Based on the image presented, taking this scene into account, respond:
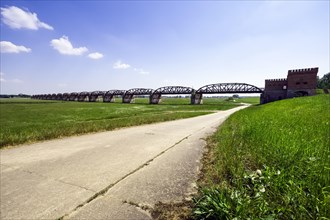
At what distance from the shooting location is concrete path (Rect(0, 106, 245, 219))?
3904mm

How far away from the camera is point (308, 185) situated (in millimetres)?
3432

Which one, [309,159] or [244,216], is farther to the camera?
[309,159]

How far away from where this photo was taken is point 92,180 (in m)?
5.27

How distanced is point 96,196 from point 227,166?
3462 mm

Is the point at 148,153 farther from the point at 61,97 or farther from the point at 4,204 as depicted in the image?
the point at 61,97

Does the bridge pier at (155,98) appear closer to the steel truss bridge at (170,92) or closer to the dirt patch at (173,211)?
the steel truss bridge at (170,92)

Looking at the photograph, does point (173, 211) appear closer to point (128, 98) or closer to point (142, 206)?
point (142, 206)

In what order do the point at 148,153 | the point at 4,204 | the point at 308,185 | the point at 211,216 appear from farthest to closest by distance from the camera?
the point at 148,153 < the point at 4,204 < the point at 308,185 < the point at 211,216

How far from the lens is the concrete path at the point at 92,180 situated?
154 inches

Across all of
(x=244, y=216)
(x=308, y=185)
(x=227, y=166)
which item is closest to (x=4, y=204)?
(x=244, y=216)

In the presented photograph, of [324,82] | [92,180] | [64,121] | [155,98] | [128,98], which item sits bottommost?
[64,121]

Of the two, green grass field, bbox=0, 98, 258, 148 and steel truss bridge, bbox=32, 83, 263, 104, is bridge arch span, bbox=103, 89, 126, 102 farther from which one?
green grass field, bbox=0, 98, 258, 148

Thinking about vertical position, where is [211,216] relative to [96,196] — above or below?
above

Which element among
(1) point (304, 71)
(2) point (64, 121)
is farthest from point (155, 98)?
(2) point (64, 121)
